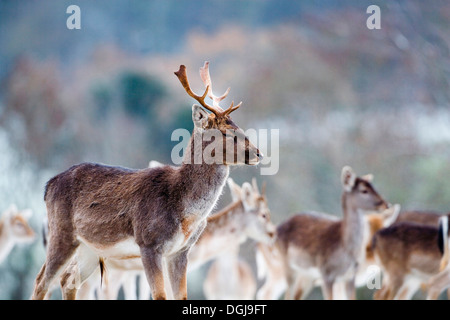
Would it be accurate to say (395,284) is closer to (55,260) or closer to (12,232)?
(55,260)

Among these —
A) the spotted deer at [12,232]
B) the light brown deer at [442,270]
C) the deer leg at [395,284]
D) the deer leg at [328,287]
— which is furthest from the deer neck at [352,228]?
the spotted deer at [12,232]

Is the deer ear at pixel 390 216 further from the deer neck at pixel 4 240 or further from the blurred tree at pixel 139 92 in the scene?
the blurred tree at pixel 139 92

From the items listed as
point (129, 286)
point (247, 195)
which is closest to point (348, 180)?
point (247, 195)

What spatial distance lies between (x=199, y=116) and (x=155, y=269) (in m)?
1.00

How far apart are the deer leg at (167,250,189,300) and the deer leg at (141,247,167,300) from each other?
299mm

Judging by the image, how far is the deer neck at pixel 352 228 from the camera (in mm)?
9367

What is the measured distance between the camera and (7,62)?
17.9 metres

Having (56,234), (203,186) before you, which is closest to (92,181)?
(56,234)

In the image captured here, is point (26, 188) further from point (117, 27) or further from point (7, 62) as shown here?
point (117, 27)

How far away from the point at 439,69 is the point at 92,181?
14.3 meters

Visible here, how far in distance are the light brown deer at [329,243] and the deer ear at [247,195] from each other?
32.3 inches

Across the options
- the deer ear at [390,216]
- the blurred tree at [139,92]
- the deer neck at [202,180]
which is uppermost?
the blurred tree at [139,92]

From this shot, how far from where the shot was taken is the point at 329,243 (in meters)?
9.63

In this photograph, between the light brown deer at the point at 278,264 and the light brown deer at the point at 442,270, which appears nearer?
the light brown deer at the point at 442,270
